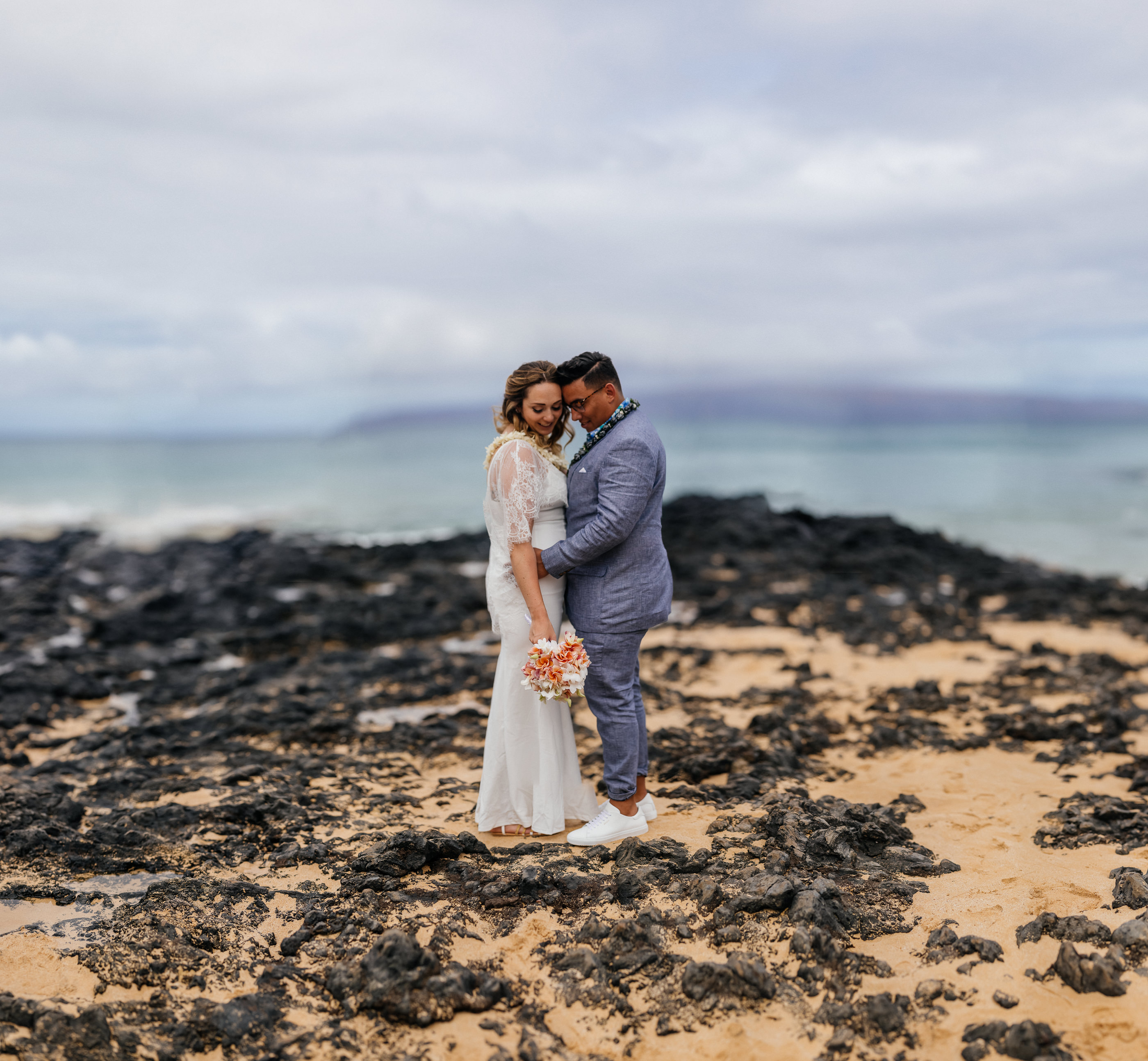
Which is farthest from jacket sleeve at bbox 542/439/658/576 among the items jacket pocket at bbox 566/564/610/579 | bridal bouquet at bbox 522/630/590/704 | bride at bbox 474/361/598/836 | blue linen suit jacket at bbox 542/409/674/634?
bridal bouquet at bbox 522/630/590/704

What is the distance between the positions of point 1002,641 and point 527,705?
A: 7.15 meters

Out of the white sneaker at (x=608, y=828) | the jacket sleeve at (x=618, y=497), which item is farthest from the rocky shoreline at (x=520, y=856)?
the jacket sleeve at (x=618, y=497)

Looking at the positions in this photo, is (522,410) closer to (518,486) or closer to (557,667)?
(518,486)

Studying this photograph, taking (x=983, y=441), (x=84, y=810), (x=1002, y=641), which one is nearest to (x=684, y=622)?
(x=1002, y=641)

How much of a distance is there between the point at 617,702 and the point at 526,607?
24.1 inches

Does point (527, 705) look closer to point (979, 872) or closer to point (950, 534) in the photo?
point (979, 872)

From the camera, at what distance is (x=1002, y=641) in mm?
9922

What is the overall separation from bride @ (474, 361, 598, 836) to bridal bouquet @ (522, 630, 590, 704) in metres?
0.12

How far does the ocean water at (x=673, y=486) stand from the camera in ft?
94.9

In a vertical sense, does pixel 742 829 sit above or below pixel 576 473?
below

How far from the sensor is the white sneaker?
4500 millimetres

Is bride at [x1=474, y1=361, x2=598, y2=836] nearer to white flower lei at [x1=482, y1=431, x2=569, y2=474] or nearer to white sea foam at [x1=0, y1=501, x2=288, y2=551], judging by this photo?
white flower lei at [x1=482, y1=431, x2=569, y2=474]

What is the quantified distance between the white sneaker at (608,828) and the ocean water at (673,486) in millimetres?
15923

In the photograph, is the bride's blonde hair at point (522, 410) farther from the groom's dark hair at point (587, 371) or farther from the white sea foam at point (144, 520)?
the white sea foam at point (144, 520)
